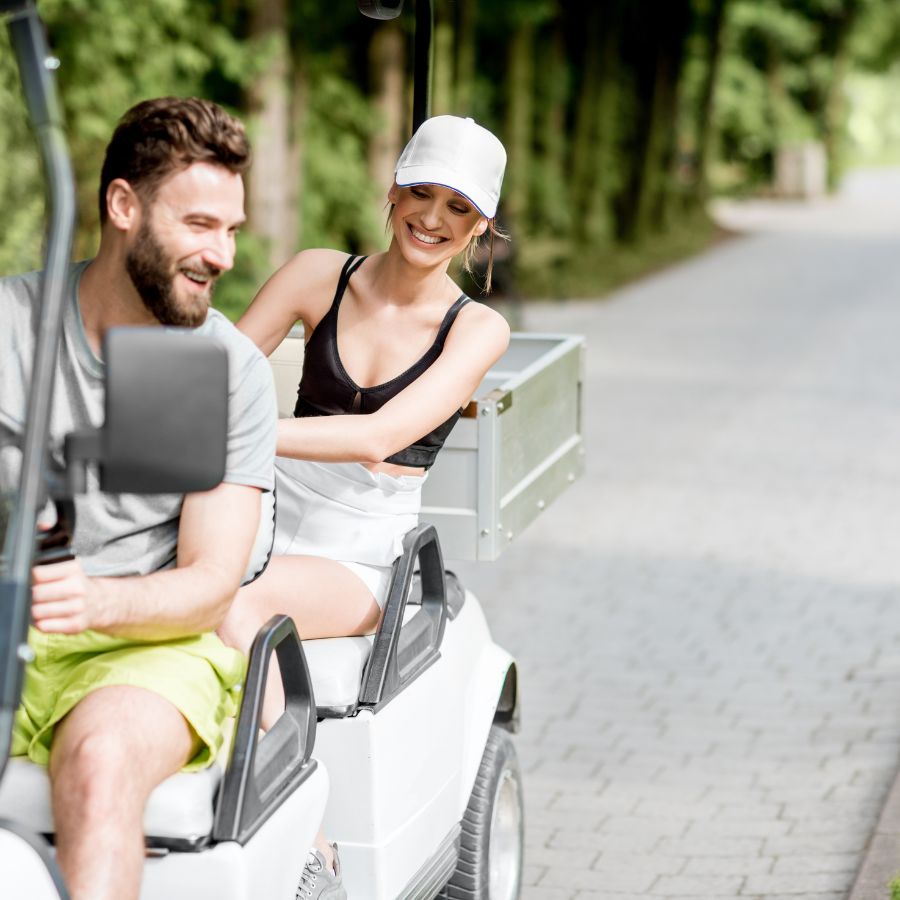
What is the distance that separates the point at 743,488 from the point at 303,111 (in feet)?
26.9

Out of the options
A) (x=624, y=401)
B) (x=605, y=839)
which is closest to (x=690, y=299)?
(x=624, y=401)

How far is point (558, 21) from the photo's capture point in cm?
2641

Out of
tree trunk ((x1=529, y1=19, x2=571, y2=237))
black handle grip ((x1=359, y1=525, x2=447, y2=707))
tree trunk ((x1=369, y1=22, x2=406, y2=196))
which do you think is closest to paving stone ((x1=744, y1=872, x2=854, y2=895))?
black handle grip ((x1=359, y1=525, x2=447, y2=707))

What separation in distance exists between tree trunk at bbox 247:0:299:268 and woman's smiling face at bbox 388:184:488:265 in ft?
32.7

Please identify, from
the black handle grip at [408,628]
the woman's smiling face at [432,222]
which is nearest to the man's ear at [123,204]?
the black handle grip at [408,628]

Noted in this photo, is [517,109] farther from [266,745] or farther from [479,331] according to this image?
[266,745]

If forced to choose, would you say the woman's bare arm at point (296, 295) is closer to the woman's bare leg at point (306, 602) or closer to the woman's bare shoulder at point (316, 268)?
the woman's bare shoulder at point (316, 268)

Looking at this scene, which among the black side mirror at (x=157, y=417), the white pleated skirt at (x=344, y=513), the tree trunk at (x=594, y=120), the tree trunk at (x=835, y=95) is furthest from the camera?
the tree trunk at (x=835, y=95)

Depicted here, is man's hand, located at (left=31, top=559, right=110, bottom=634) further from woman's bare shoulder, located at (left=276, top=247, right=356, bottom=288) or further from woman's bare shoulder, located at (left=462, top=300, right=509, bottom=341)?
woman's bare shoulder, located at (left=276, top=247, right=356, bottom=288)

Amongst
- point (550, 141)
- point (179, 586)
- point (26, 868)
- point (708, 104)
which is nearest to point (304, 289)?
point (179, 586)

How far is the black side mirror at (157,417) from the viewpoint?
2.15 metres

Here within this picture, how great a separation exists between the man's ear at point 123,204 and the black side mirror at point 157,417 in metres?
0.55

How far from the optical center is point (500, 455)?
13.3 ft

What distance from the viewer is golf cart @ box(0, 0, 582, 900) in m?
2.20
